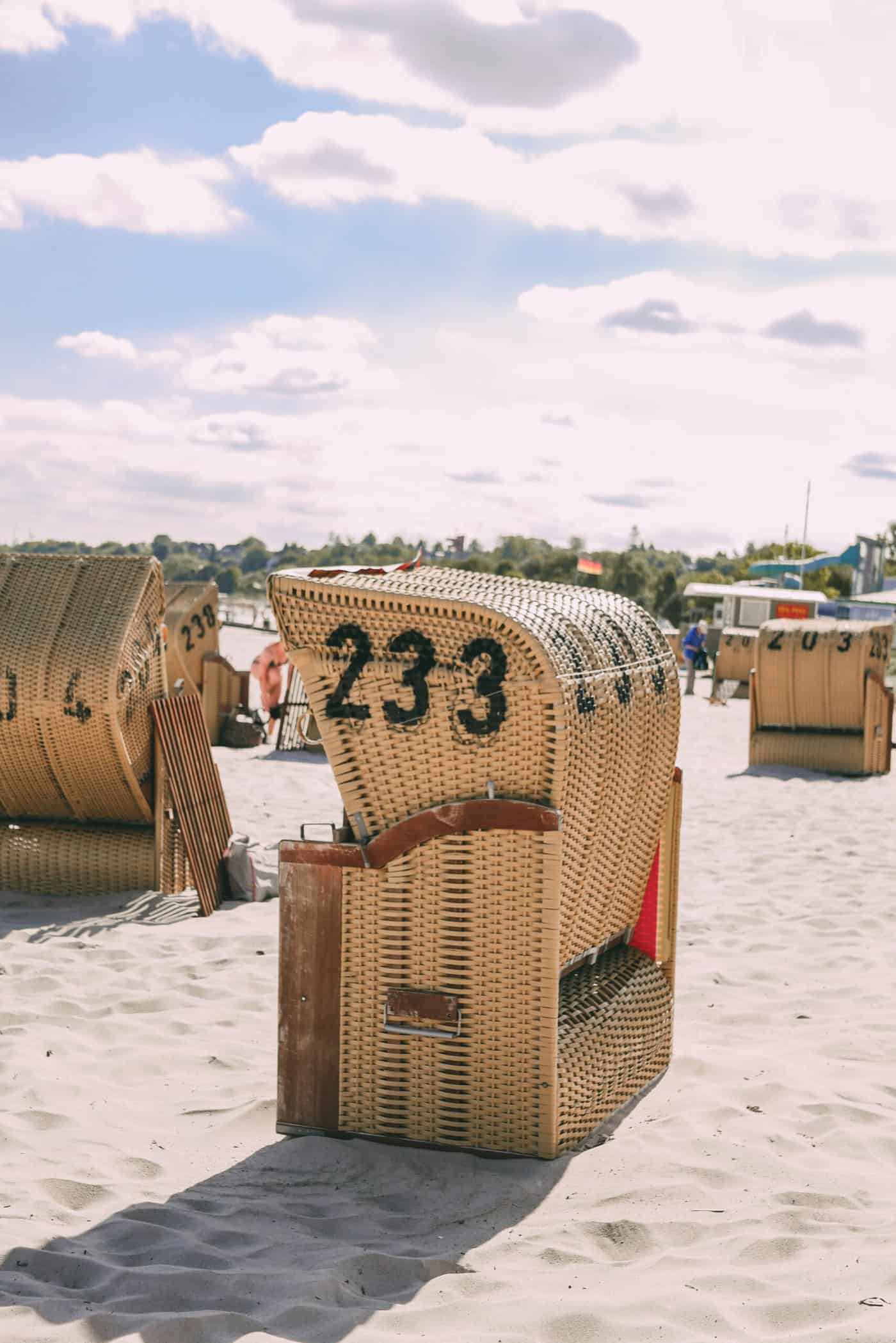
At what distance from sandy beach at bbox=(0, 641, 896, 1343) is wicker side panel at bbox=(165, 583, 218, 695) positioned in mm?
8198

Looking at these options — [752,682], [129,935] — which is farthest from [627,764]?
[752,682]

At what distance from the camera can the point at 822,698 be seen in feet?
44.9

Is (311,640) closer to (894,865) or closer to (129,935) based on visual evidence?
(129,935)

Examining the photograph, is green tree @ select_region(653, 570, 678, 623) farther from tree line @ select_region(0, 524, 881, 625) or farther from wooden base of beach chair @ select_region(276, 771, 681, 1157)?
wooden base of beach chair @ select_region(276, 771, 681, 1157)

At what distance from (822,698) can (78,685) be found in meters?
8.64

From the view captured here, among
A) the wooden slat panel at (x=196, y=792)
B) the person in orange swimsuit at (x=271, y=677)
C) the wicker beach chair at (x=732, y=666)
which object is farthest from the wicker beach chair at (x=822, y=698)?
the wicker beach chair at (x=732, y=666)

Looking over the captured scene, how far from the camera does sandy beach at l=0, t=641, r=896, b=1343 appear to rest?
10.3ft

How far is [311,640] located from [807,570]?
72.2m

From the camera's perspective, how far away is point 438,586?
437 cm

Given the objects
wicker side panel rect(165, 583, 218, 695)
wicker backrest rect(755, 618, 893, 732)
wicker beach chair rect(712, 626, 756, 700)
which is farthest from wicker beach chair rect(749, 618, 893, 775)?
wicker beach chair rect(712, 626, 756, 700)

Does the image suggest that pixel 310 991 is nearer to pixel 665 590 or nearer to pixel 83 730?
pixel 83 730

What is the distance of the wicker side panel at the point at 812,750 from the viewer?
13.6 m

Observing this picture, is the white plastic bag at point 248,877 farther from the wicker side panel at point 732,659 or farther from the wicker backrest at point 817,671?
the wicker side panel at point 732,659

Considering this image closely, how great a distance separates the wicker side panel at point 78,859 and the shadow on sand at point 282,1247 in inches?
141
